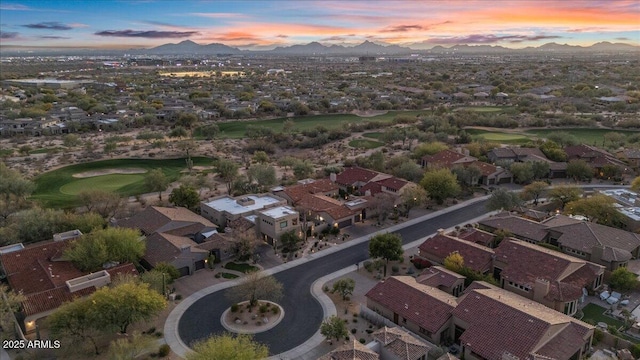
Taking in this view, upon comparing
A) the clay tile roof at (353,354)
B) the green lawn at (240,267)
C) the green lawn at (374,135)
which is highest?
the clay tile roof at (353,354)

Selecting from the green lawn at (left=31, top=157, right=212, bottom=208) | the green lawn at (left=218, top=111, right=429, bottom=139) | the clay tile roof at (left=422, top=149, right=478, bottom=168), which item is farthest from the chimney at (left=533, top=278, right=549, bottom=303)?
the green lawn at (left=218, top=111, right=429, bottom=139)

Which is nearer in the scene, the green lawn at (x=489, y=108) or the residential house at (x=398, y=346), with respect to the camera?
the residential house at (x=398, y=346)

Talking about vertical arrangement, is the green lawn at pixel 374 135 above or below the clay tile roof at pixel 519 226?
below

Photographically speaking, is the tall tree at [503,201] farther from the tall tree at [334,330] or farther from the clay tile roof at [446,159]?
the tall tree at [334,330]

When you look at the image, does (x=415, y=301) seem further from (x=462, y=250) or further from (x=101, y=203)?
(x=101, y=203)

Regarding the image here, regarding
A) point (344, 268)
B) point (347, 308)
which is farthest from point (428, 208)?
point (347, 308)

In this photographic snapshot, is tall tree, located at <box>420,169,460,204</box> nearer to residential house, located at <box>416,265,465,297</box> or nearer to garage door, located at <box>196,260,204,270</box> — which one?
residential house, located at <box>416,265,465,297</box>

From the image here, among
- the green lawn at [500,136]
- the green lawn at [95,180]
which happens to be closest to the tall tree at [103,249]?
the green lawn at [95,180]
